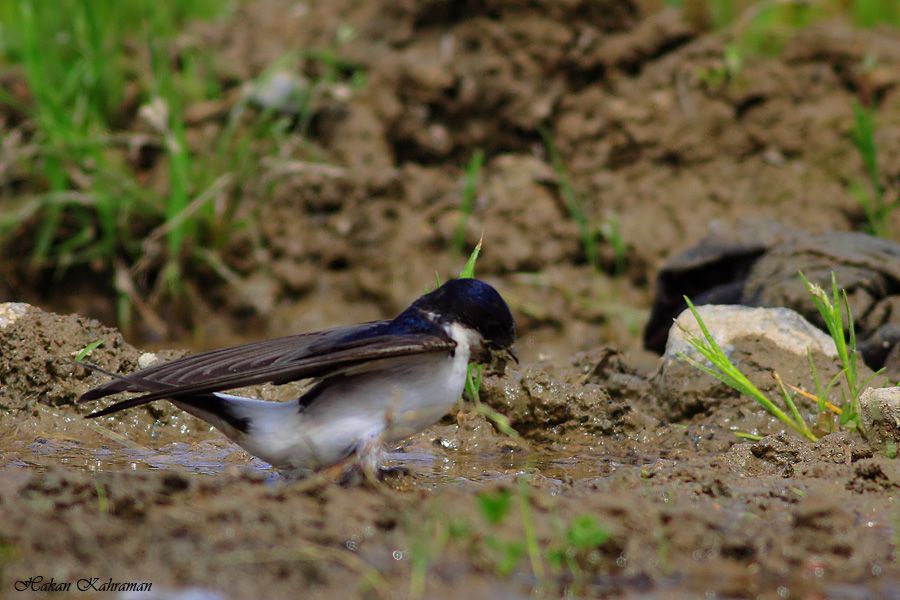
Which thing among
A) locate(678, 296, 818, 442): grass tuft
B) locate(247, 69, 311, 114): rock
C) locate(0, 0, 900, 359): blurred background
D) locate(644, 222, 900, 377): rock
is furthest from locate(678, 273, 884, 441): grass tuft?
locate(247, 69, 311, 114): rock

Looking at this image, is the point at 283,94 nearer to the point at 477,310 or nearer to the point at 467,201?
the point at 467,201

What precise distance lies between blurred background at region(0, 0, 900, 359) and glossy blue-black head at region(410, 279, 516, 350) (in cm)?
282

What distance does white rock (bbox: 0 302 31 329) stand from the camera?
4715 millimetres

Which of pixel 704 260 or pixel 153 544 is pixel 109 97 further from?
pixel 153 544

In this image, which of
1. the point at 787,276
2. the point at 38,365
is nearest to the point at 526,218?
the point at 787,276

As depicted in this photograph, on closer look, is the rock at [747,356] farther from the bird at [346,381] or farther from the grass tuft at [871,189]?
the grass tuft at [871,189]

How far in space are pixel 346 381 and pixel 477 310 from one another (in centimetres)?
48

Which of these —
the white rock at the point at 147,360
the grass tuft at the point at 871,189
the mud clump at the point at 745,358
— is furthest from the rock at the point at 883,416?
the grass tuft at the point at 871,189

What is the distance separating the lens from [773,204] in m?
7.17

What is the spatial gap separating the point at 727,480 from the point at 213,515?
1.71 meters

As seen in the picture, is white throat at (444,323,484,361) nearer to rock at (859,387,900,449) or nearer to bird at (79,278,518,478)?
bird at (79,278,518,478)

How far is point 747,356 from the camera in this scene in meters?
4.80

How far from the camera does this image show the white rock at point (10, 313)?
471cm

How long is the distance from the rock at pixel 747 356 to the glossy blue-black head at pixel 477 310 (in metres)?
0.97
